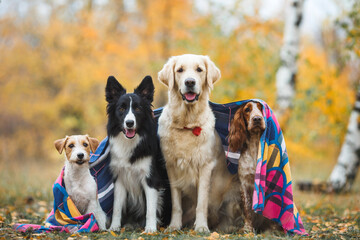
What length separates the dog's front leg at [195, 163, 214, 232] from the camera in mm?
4180

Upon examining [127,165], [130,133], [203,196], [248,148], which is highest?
[130,133]

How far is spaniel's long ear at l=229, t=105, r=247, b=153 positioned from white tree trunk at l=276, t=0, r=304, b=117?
4346 mm

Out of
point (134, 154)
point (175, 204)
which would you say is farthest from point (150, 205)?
point (134, 154)

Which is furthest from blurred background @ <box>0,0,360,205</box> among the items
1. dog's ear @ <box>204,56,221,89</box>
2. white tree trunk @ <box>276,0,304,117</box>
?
dog's ear @ <box>204,56,221,89</box>

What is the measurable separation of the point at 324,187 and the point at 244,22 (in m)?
4.87

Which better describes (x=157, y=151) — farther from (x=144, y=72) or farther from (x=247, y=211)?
(x=144, y=72)

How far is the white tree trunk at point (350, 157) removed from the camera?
26.6ft

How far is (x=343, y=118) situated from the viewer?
356 inches

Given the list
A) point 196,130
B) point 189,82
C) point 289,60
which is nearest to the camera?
point 189,82

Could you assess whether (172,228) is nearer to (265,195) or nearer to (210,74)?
(265,195)

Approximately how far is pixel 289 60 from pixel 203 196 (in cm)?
528

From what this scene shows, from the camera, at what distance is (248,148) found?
422cm

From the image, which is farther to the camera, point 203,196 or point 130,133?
point 203,196

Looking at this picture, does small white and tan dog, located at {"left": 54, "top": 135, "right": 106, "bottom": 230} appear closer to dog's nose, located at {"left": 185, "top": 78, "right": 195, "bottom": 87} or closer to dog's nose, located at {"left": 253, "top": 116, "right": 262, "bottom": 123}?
dog's nose, located at {"left": 185, "top": 78, "right": 195, "bottom": 87}
